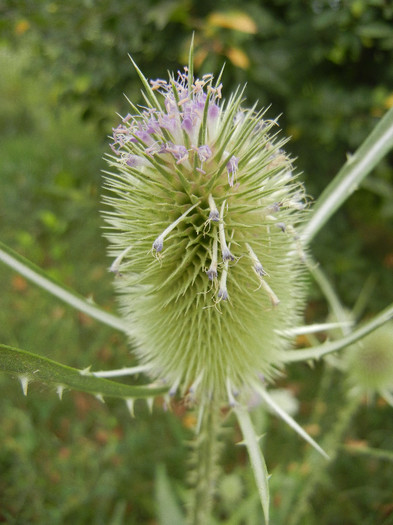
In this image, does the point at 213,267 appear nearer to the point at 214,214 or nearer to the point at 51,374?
the point at 214,214

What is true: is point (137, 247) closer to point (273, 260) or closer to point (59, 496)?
point (273, 260)

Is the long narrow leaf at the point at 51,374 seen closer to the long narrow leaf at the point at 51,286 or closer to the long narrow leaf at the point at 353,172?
the long narrow leaf at the point at 51,286

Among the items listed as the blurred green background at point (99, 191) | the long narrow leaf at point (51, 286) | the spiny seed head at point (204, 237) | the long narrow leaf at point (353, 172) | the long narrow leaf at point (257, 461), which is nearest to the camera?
the long narrow leaf at point (257, 461)

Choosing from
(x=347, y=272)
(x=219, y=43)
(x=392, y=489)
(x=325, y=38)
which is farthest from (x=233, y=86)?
(x=392, y=489)

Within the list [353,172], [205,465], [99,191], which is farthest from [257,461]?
[99,191]

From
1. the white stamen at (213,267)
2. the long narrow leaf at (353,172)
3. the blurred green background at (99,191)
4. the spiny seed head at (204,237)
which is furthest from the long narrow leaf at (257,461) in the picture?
the blurred green background at (99,191)
